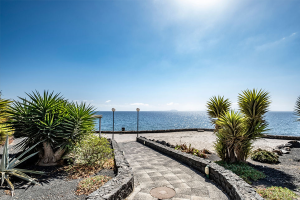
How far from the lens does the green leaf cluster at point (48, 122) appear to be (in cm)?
610

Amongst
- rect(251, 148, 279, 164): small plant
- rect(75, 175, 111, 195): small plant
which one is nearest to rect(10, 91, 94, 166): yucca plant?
rect(75, 175, 111, 195): small plant

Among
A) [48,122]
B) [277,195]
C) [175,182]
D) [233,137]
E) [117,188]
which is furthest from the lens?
[233,137]

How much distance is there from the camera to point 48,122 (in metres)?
6.07

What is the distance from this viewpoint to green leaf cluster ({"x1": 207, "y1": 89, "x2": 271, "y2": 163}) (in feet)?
24.0

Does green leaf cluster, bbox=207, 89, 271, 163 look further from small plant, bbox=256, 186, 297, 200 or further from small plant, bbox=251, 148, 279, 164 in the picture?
small plant, bbox=256, 186, 297, 200

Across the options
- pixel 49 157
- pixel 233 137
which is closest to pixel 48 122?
pixel 49 157

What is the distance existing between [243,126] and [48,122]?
8.60 meters

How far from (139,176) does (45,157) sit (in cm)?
421

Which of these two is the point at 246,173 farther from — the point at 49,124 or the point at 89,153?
the point at 49,124

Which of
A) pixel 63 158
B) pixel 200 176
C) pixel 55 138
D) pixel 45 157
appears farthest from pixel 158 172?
pixel 45 157

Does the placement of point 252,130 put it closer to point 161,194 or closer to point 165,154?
point 165,154

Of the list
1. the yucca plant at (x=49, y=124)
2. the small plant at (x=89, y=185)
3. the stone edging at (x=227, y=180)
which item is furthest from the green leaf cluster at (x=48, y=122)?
the stone edging at (x=227, y=180)

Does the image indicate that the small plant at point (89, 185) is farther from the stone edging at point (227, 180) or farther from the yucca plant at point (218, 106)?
the yucca plant at point (218, 106)

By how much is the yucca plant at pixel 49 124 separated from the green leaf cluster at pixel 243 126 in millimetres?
6436
